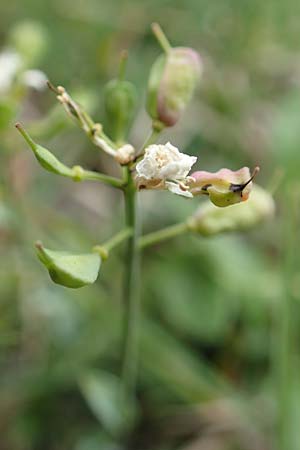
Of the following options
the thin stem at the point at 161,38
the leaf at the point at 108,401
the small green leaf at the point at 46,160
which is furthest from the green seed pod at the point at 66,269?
the leaf at the point at 108,401

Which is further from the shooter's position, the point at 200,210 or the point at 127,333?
the point at 127,333

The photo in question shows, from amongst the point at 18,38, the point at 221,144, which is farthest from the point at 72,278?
the point at 221,144

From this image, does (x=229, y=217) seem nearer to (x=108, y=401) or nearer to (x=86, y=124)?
(x=86, y=124)

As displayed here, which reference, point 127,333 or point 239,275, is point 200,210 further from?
point 239,275

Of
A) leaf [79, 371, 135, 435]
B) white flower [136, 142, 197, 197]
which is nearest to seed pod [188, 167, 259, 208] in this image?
white flower [136, 142, 197, 197]

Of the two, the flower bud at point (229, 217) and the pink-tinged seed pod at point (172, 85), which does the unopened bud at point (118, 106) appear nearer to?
the pink-tinged seed pod at point (172, 85)
